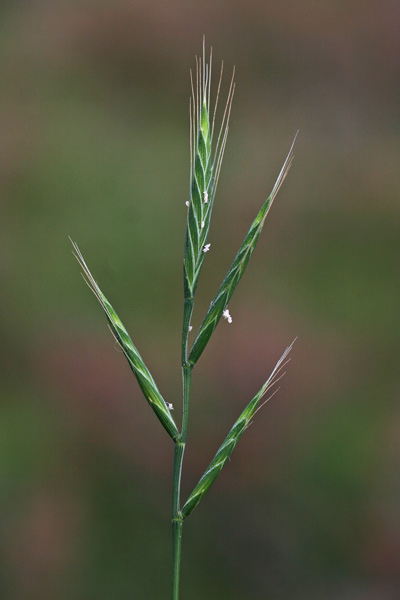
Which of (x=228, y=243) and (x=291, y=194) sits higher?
(x=291, y=194)

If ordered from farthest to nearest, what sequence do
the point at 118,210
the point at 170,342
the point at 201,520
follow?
the point at 118,210
the point at 170,342
the point at 201,520


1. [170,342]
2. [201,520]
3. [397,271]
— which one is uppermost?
[397,271]

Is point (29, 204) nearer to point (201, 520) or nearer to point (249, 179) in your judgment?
point (249, 179)

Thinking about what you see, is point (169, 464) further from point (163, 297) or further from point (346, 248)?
point (346, 248)

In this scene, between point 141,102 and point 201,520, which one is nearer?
point 201,520

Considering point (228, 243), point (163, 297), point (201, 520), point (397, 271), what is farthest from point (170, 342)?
point (397, 271)

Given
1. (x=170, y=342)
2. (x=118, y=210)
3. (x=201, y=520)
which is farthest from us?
(x=118, y=210)

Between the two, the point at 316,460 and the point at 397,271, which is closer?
the point at 316,460

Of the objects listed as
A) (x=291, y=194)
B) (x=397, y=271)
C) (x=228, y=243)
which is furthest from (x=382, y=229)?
(x=228, y=243)

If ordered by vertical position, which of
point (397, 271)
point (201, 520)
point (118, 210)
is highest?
point (118, 210)
